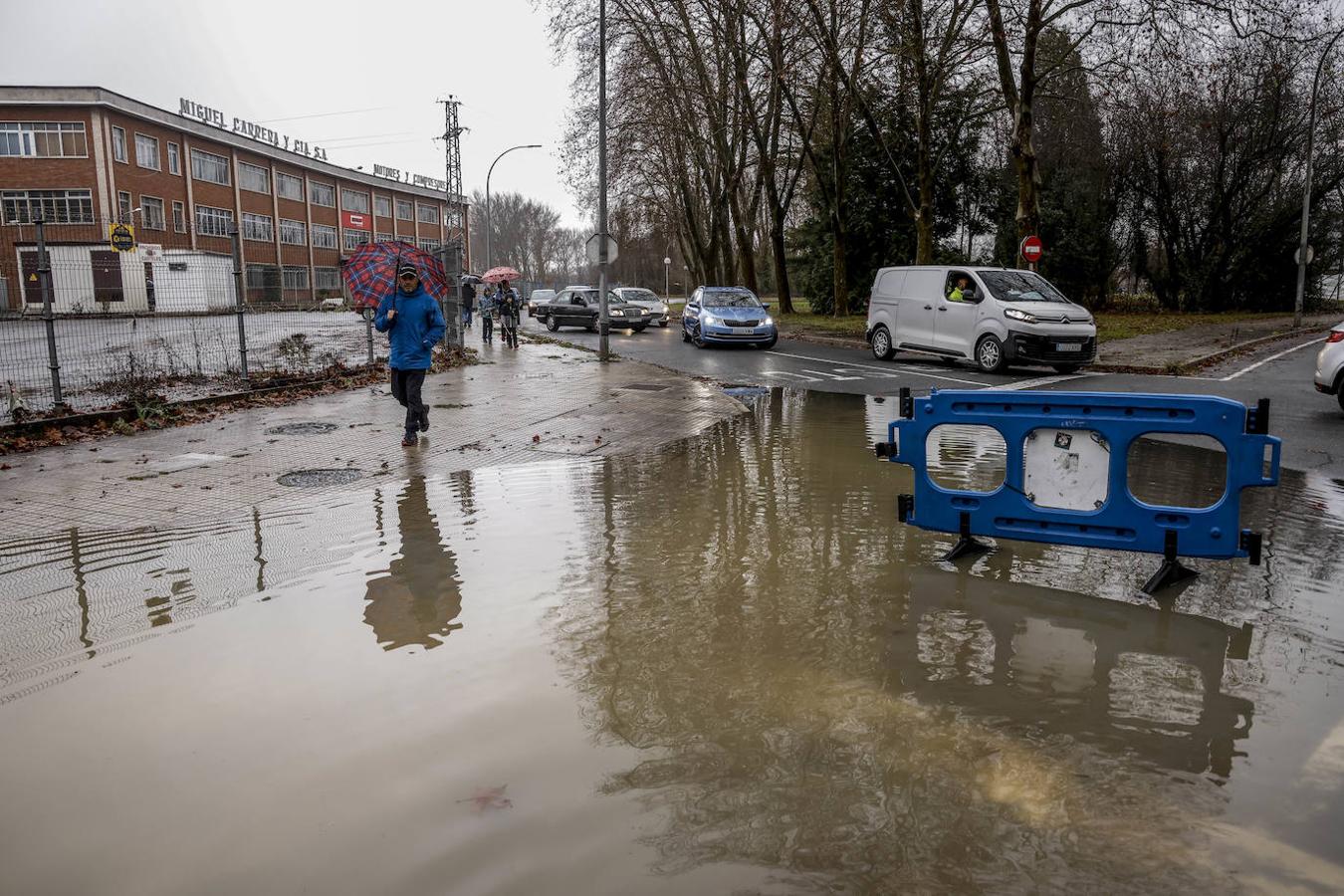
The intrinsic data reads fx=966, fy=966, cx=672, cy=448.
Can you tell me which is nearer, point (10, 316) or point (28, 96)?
point (10, 316)

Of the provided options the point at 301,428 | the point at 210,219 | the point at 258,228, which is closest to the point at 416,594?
the point at 301,428

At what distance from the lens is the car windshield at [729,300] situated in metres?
25.3

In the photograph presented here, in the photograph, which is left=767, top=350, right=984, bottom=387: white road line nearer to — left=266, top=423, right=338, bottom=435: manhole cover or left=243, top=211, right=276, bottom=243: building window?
left=266, top=423, right=338, bottom=435: manhole cover

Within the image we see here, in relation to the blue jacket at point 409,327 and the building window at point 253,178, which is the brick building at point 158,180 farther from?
the blue jacket at point 409,327

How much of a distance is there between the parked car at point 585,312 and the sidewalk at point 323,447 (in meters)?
19.0

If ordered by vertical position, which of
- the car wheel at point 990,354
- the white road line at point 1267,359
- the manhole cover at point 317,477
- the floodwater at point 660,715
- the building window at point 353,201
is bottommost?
the floodwater at point 660,715

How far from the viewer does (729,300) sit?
2561 cm

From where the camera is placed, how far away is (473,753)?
338cm

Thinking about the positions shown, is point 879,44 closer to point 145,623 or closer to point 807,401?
point 807,401

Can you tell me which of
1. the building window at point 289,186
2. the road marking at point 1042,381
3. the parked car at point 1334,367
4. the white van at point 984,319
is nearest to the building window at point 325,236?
the building window at point 289,186

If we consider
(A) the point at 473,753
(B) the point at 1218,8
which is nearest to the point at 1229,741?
(A) the point at 473,753

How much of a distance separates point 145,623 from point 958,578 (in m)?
4.20

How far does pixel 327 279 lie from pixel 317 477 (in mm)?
69038

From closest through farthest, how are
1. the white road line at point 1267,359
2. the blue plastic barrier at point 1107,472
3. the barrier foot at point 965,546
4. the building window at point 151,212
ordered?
the blue plastic barrier at point 1107,472, the barrier foot at point 965,546, the white road line at point 1267,359, the building window at point 151,212
